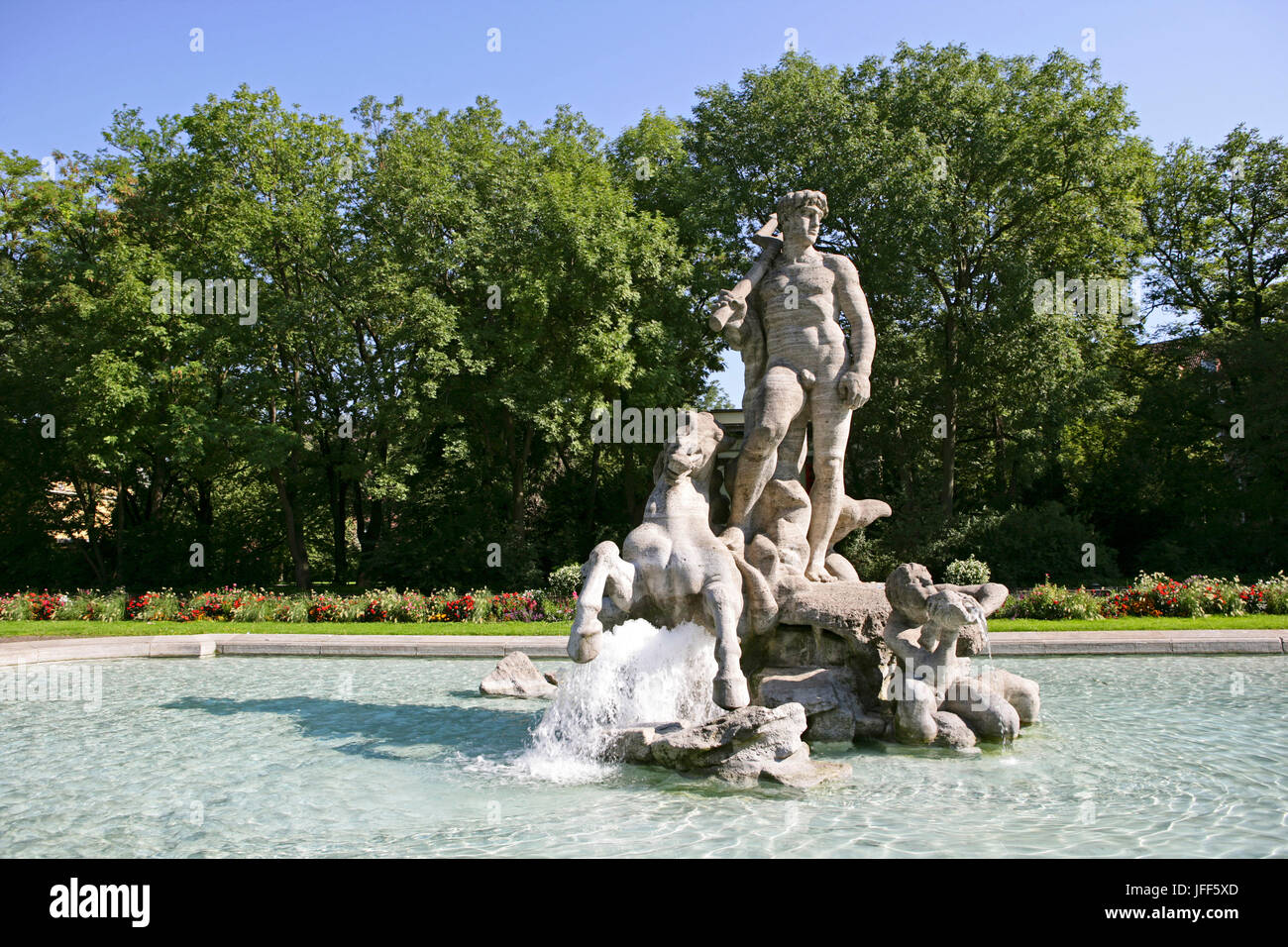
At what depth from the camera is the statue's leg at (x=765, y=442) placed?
7.77 m

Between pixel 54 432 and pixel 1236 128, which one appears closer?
pixel 54 432

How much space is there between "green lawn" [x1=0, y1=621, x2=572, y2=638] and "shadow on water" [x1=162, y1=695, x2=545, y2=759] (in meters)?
5.33

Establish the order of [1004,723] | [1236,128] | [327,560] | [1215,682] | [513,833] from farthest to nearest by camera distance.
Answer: [327,560] < [1236,128] < [1215,682] < [1004,723] < [513,833]

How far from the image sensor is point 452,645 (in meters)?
12.1

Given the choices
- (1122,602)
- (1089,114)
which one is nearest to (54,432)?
(1122,602)

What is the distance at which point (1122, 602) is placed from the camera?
14734 millimetres

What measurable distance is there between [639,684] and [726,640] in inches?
37.1

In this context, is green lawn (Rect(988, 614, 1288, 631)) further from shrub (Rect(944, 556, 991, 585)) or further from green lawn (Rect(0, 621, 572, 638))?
green lawn (Rect(0, 621, 572, 638))

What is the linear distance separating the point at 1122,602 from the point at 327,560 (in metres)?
23.5

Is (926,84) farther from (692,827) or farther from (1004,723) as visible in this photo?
(692,827)

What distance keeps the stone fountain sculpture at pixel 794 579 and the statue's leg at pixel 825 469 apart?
14 mm

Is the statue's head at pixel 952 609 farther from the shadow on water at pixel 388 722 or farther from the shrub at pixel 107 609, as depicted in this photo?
the shrub at pixel 107 609

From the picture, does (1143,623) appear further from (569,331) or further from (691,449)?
(569,331)

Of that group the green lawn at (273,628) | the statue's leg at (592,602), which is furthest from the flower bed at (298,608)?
the statue's leg at (592,602)
